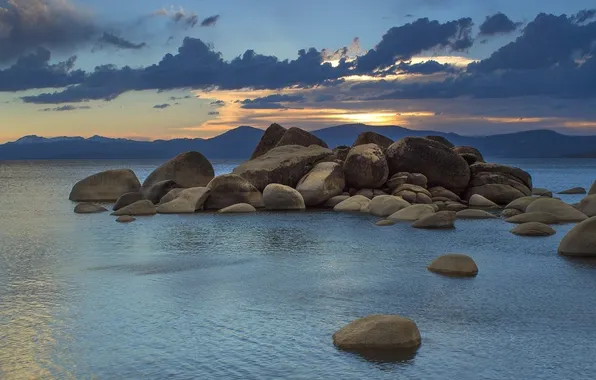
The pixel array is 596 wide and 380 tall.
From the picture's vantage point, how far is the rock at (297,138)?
4653 centimetres

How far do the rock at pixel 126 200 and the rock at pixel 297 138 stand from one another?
11463 millimetres

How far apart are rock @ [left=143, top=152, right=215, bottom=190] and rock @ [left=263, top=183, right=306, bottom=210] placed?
7143 mm

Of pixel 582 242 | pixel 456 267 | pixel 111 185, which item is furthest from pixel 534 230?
pixel 111 185

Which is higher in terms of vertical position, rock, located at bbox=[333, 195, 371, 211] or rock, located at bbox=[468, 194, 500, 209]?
rock, located at bbox=[333, 195, 371, 211]

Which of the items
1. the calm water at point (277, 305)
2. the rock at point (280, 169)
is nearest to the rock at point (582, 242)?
the calm water at point (277, 305)

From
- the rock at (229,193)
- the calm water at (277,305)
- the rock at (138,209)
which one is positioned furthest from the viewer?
the rock at (229,193)

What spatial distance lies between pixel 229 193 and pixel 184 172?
622 centimetres

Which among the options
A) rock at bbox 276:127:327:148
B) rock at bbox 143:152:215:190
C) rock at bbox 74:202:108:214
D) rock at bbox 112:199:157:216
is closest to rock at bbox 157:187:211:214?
rock at bbox 112:199:157:216

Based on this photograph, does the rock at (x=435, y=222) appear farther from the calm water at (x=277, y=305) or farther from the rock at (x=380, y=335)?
the rock at (x=380, y=335)

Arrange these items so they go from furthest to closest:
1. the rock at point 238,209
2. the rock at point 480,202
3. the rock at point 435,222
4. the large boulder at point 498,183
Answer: the large boulder at point 498,183
the rock at point 480,202
the rock at point 238,209
the rock at point 435,222

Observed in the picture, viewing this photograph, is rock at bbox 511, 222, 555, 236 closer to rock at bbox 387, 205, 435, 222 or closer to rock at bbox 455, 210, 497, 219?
rock at bbox 387, 205, 435, 222

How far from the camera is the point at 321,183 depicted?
37531 millimetres

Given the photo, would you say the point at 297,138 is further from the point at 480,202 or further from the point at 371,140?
the point at 480,202

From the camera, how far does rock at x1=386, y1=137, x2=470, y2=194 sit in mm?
40500
